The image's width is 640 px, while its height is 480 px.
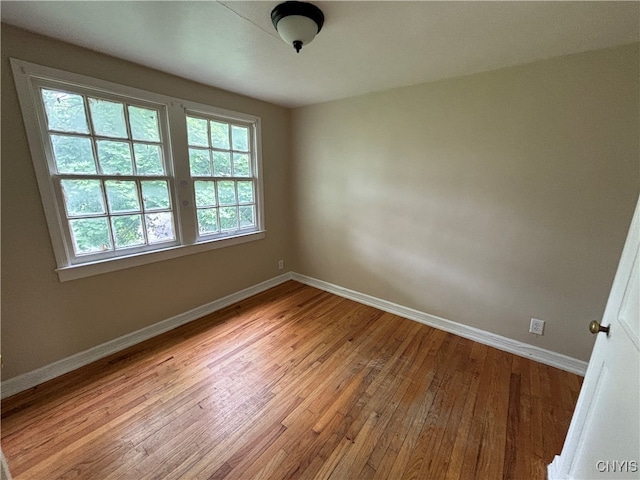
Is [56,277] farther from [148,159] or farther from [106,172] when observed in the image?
[148,159]

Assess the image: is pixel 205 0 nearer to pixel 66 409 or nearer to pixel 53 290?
pixel 53 290

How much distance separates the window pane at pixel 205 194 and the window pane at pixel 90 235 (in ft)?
2.57

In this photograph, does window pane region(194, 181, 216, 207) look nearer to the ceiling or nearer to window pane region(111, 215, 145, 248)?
window pane region(111, 215, 145, 248)

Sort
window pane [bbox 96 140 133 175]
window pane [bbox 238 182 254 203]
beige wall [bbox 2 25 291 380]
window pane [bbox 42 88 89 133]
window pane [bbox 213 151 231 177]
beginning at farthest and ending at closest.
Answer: window pane [bbox 238 182 254 203] → window pane [bbox 213 151 231 177] → window pane [bbox 96 140 133 175] → window pane [bbox 42 88 89 133] → beige wall [bbox 2 25 291 380]

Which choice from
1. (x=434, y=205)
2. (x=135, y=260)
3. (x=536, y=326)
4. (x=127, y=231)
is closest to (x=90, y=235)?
(x=127, y=231)

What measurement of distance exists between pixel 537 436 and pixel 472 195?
1.68 metres

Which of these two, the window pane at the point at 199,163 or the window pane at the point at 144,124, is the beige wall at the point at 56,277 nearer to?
the window pane at the point at 144,124

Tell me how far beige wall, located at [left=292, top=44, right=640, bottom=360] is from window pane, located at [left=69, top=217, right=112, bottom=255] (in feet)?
7.10

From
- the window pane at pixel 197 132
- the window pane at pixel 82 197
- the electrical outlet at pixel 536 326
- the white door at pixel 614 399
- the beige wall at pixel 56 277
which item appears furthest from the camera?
the window pane at pixel 197 132

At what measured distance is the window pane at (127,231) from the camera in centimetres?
207

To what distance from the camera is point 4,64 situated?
58.6 inches

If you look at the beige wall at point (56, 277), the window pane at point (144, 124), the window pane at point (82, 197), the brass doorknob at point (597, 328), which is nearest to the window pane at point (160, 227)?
the beige wall at point (56, 277)

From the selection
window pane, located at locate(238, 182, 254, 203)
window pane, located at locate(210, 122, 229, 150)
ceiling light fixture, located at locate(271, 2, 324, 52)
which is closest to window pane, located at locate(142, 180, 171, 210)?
window pane, located at locate(210, 122, 229, 150)

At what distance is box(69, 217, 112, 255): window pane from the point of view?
1.88m
